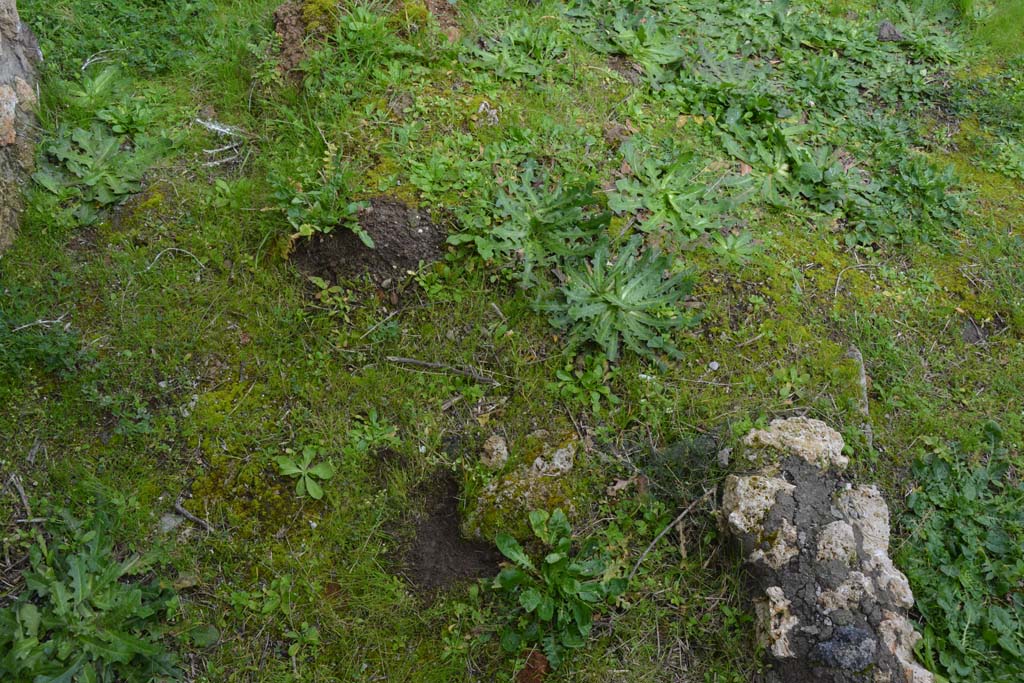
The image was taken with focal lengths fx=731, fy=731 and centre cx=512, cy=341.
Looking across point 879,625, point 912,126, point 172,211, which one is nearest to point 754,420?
point 879,625

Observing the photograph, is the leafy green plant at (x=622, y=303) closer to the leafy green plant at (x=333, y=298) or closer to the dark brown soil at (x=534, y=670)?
the leafy green plant at (x=333, y=298)

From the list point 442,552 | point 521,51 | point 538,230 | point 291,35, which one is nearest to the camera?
point 442,552

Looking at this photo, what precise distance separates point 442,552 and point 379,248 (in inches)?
60.8

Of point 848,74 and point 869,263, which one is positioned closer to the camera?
point 869,263

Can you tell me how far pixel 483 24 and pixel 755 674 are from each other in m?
3.98

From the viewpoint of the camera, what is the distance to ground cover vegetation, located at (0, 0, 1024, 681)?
2990mm

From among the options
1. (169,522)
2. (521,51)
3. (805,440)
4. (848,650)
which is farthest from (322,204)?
(848,650)

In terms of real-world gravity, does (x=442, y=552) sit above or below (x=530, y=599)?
below

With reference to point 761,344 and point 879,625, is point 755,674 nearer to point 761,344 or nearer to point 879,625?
point 879,625

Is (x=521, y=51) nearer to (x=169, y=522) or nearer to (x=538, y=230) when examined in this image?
(x=538, y=230)

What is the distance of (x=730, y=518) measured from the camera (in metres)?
3.07

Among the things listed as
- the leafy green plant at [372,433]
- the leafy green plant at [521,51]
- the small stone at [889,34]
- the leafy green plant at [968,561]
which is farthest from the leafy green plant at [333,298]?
the small stone at [889,34]

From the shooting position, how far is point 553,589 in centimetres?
298

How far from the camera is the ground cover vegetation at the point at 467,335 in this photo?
2990 mm
